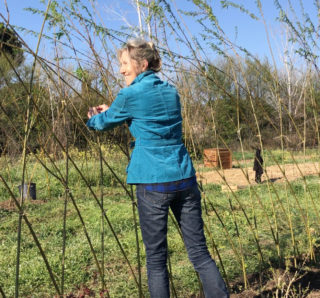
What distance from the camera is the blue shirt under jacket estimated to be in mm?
1662

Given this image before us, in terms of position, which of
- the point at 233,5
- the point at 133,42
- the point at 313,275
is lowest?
the point at 313,275

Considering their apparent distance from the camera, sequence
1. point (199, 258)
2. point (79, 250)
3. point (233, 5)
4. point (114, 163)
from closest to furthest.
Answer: point (199, 258), point (233, 5), point (79, 250), point (114, 163)

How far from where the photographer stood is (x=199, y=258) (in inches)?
71.4

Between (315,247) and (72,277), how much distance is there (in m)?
1.87

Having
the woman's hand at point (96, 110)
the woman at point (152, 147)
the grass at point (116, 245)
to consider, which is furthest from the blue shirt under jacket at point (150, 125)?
the grass at point (116, 245)

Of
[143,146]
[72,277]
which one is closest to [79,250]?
[72,277]

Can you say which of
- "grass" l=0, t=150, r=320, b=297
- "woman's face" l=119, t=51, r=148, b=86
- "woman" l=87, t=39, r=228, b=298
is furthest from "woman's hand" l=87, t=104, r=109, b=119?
"grass" l=0, t=150, r=320, b=297

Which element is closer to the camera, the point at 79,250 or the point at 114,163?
the point at 79,250

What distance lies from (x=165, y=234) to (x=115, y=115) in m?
0.53

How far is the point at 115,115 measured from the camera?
66.1 inches

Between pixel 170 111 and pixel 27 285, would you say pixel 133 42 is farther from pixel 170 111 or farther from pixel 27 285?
pixel 27 285

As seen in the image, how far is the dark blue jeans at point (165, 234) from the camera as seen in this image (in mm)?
1700

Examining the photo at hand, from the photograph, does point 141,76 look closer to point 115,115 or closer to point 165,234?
point 115,115

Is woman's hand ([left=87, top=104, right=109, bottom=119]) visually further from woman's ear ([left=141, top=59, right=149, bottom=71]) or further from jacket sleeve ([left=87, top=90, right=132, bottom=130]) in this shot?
woman's ear ([left=141, top=59, right=149, bottom=71])
